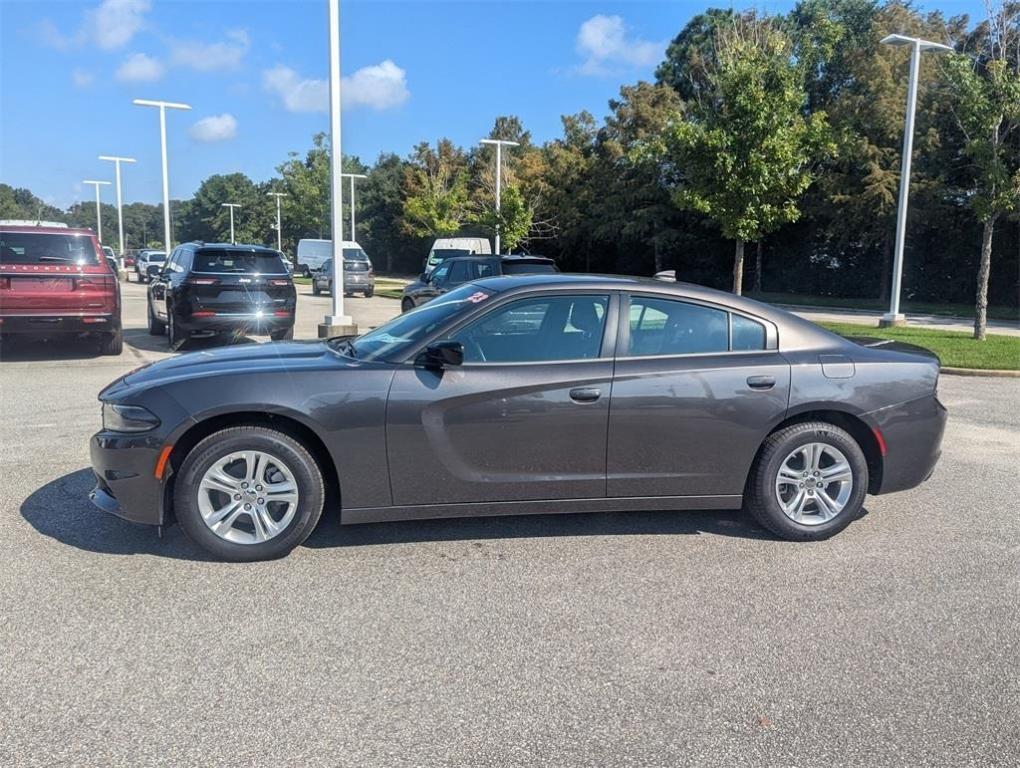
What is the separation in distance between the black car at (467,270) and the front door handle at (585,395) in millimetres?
10109

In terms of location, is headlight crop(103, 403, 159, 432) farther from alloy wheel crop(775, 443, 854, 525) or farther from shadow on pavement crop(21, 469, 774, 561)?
alloy wheel crop(775, 443, 854, 525)

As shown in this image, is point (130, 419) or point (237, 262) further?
point (237, 262)

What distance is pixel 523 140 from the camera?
205ft

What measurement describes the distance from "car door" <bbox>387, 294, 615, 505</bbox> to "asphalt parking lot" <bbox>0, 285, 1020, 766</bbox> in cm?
42

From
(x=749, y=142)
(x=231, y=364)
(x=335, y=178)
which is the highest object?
(x=749, y=142)

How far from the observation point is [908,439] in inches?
190

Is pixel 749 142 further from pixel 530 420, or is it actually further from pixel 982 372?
pixel 530 420

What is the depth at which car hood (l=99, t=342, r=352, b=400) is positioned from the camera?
434 centimetres

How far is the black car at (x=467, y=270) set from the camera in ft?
49.7

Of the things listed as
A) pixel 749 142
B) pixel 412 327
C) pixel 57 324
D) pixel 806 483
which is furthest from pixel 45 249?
pixel 749 142

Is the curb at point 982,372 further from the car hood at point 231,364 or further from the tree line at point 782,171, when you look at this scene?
the car hood at point 231,364

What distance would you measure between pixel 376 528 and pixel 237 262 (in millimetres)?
8687

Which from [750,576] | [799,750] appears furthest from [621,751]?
[750,576]

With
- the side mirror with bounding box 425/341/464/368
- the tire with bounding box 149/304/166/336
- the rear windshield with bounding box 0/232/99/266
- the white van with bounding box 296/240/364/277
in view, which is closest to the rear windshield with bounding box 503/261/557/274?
the tire with bounding box 149/304/166/336
